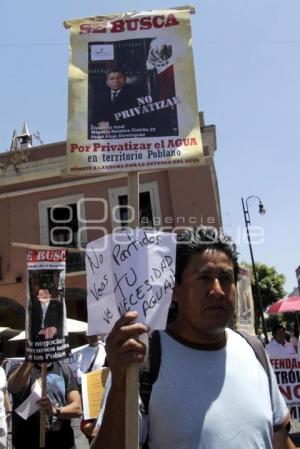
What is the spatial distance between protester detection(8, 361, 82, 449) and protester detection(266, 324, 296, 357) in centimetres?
531

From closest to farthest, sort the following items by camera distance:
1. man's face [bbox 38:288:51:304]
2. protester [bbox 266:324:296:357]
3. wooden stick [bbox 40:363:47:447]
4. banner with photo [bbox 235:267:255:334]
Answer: wooden stick [bbox 40:363:47:447] < man's face [bbox 38:288:51:304] < banner with photo [bbox 235:267:255:334] < protester [bbox 266:324:296:357]

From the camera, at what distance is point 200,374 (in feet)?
6.59

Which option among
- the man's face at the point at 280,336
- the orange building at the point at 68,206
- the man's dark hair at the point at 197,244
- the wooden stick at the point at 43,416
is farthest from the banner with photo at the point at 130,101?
the orange building at the point at 68,206

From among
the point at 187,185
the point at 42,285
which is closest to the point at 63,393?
the point at 42,285

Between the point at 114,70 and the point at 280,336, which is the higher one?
the point at 114,70

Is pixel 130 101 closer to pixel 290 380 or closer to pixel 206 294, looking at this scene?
pixel 206 294

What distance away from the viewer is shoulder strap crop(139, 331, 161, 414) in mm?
1934

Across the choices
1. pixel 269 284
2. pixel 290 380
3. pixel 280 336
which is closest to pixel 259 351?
pixel 290 380

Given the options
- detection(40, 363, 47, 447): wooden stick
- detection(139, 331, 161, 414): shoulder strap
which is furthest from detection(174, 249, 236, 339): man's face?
detection(40, 363, 47, 447): wooden stick

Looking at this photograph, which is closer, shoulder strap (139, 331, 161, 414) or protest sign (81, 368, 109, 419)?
shoulder strap (139, 331, 161, 414)

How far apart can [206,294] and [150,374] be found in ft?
1.26

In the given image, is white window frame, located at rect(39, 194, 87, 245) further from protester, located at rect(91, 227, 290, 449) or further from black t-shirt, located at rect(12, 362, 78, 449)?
protester, located at rect(91, 227, 290, 449)

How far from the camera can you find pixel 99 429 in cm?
184

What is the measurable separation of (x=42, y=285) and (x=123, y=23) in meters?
2.68
